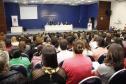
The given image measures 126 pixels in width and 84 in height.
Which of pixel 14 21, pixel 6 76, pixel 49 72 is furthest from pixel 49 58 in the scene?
pixel 14 21

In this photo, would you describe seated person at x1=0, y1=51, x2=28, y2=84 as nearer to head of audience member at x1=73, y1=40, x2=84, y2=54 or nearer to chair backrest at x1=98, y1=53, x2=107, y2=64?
head of audience member at x1=73, y1=40, x2=84, y2=54

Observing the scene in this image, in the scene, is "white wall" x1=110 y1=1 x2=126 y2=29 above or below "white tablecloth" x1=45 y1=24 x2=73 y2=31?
above

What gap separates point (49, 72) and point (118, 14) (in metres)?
14.4

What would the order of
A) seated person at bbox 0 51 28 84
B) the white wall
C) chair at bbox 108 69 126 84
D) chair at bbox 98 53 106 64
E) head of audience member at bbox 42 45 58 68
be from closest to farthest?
seated person at bbox 0 51 28 84 → head of audience member at bbox 42 45 58 68 → chair at bbox 108 69 126 84 → chair at bbox 98 53 106 64 → the white wall

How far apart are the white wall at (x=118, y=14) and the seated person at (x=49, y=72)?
13.4 meters

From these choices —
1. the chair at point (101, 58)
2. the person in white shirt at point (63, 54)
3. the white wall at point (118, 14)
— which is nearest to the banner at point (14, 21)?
the white wall at point (118, 14)

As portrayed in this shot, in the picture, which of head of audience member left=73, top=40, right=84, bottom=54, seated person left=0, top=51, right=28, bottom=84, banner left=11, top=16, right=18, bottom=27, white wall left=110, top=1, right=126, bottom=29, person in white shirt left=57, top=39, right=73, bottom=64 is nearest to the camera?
seated person left=0, top=51, right=28, bottom=84

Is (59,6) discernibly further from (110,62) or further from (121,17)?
(110,62)

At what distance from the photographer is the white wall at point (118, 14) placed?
1450 cm

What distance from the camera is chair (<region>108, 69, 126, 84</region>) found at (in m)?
2.15

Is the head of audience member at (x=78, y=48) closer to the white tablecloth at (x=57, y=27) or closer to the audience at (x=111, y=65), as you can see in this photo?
the audience at (x=111, y=65)

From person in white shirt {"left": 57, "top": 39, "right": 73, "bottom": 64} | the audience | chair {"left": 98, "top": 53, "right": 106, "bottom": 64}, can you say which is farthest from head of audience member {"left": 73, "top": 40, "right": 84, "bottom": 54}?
chair {"left": 98, "top": 53, "right": 106, "bottom": 64}

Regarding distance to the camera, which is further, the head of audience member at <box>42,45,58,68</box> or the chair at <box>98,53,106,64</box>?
the chair at <box>98,53,106,64</box>

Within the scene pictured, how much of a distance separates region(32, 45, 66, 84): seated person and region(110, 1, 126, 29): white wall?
13404mm
